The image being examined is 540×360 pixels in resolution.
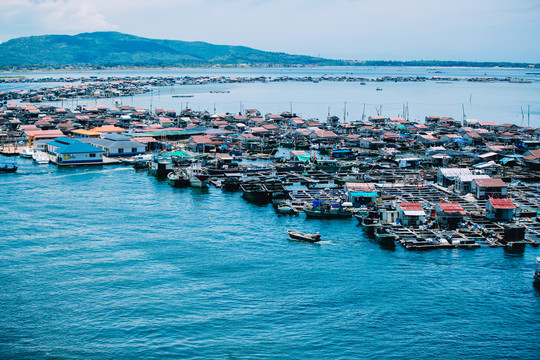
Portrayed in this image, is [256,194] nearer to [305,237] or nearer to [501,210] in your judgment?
[305,237]

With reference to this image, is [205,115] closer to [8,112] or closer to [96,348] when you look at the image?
[8,112]

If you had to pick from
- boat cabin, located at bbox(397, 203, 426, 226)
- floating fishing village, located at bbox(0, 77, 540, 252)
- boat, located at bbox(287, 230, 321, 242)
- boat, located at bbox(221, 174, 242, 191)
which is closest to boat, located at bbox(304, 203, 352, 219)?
floating fishing village, located at bbox(0, 77, 540, 252)

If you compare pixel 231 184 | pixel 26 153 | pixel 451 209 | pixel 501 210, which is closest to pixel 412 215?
pixel 451 209

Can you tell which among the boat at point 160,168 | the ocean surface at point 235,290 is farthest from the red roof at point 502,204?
the boat at point 160,168

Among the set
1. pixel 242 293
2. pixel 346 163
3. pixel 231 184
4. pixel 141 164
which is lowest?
pixel 242 293

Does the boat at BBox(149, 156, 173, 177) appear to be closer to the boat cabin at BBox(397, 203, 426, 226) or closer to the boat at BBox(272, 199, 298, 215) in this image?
the boat at BBox(272, 199, 298, 215)

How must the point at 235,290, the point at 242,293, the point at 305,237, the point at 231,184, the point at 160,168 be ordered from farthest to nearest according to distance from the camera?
the point at 160,168 < the point at 231,184 < the point at 305,237 < the point at 235,290 < the point at 242,293

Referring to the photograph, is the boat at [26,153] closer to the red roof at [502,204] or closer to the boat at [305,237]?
the boat at [305,237]
